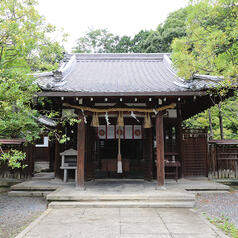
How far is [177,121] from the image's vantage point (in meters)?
9.10

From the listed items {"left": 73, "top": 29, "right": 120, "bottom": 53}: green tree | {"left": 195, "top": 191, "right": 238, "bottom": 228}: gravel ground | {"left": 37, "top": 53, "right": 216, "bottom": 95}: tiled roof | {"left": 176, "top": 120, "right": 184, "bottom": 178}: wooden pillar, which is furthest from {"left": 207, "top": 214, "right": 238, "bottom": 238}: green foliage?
{"left": 73, "top": 29, "right": 120, "bottom": 53}: green tree

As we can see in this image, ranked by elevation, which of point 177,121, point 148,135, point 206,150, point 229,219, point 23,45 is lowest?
point 229,219

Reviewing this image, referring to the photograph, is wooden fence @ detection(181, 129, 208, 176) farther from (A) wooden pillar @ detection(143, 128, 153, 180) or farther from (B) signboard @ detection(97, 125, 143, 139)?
(B) signboard @ detection(97, 125, 143, 139)

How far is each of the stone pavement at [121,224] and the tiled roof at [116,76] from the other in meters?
3.77

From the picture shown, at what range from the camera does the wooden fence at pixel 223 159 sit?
9.46 meters

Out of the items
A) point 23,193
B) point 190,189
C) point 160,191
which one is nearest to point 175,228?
point 160,191

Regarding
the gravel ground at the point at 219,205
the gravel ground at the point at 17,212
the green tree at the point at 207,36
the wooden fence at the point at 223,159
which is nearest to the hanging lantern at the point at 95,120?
the gravel ground at the point at 17,212

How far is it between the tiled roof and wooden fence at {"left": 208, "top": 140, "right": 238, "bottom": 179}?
3944 millimetres

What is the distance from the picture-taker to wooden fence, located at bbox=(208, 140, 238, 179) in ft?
31.0

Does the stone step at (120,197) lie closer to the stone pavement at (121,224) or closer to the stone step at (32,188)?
the stone pavement at (121,224)

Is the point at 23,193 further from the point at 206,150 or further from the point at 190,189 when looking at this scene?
the point at 206,150

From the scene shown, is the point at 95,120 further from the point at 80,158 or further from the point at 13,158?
the point at 13,158

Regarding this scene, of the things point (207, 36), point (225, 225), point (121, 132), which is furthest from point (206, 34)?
point (225, 225)

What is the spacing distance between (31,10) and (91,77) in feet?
14.0
